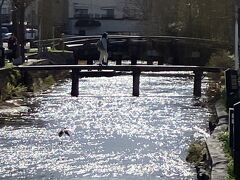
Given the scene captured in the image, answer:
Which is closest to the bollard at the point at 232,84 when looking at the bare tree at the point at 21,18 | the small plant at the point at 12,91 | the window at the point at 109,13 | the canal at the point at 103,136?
the canal at the point at 103,136

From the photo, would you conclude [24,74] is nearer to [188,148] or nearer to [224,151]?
[188,148]

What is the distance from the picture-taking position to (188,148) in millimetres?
20406

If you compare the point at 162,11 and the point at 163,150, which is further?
the point at 162,11

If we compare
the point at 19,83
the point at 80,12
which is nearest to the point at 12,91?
the point at 19,83

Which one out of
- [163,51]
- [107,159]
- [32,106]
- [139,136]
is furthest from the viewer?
[163,51]

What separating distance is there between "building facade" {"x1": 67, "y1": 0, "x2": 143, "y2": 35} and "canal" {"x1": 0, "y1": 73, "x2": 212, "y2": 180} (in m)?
48.2

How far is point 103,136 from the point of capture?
76.3 ft

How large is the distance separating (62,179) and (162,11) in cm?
5223

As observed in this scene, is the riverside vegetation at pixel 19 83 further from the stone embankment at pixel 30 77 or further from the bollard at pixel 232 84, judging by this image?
the bollard at pixel 232 84

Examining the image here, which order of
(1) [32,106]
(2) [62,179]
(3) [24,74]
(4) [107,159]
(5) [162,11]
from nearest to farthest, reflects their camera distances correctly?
(2) [62,179], (4) [107,159], (1) [32,106], (3) [24,74], (5) [162,11]

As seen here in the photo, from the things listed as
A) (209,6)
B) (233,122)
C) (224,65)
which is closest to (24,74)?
(224,65)

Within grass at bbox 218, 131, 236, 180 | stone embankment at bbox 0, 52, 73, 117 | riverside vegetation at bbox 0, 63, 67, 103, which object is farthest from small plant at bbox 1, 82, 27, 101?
grass at bbox 218, 131, 236, 180

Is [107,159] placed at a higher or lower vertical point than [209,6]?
lower

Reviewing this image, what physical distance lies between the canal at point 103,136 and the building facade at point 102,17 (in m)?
48.2
